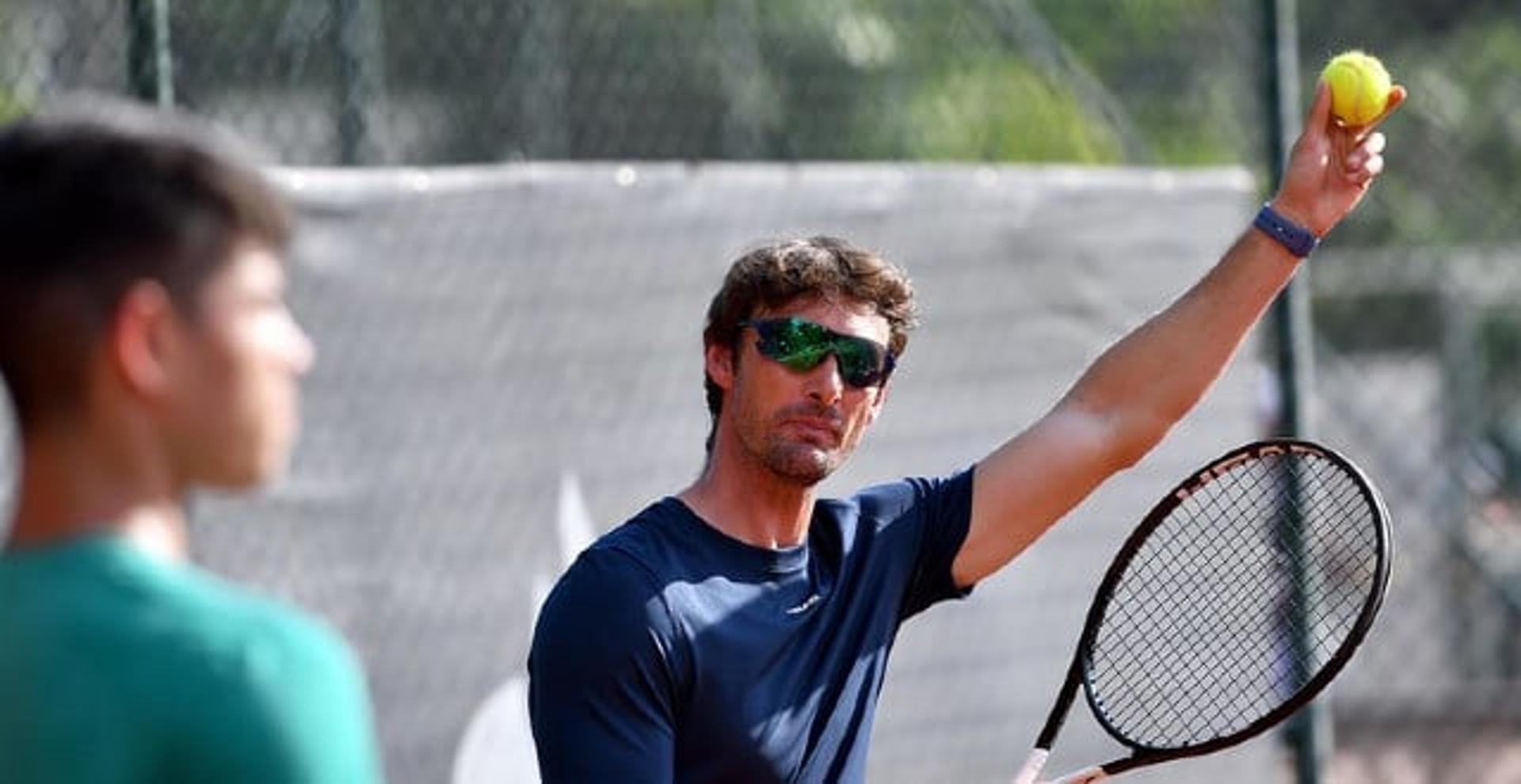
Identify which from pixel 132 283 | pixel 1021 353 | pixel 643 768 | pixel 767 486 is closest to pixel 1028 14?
pixel 1021 353

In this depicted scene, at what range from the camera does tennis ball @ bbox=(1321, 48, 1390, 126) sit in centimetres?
399

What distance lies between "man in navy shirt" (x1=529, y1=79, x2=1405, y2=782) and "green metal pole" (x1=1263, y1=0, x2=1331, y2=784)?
2.27 m

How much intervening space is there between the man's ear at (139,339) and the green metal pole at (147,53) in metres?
3.02

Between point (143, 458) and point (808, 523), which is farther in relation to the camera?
point (808, 523)

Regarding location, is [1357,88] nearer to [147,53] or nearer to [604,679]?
[604,679]

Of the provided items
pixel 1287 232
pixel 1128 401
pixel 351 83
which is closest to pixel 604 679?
pixel 1128 401

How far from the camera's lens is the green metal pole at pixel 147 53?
5.09 m

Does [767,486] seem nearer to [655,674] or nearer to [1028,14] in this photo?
[655,674]

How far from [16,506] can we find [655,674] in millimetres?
1611

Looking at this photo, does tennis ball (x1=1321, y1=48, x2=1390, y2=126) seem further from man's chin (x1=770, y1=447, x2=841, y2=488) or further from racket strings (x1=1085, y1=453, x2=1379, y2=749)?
man's chin (x1=770, y1=447, x2=841, y2=488)

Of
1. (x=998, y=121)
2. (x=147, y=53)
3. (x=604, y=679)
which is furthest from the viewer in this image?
(x=998, y=121)

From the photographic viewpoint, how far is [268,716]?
203 centimetres

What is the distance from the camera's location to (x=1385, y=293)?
12.7m

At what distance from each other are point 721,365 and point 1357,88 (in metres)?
0.98
